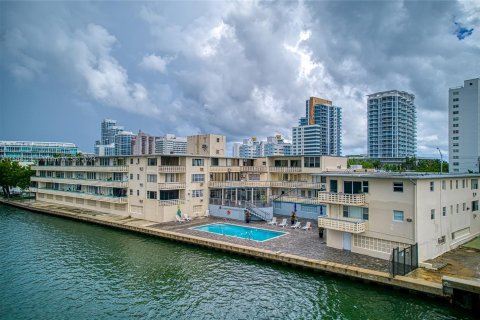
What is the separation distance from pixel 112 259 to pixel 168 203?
14.6m

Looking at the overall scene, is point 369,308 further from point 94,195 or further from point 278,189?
point 94,195

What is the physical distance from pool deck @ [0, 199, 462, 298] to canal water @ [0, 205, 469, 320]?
2.20 feet

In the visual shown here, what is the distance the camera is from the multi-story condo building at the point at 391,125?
151375 mm

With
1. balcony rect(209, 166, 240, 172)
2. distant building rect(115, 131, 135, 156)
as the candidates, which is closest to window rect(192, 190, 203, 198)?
balcony rect(209, 166, 240, 172)

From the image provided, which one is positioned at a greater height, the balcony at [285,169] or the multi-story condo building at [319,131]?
the multi-story condo building at [319,131]

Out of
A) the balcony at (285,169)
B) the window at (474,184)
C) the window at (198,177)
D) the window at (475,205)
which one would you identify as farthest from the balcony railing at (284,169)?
the window at (475,205)

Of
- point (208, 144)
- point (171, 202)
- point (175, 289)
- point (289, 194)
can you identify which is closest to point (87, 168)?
point (171, 202)

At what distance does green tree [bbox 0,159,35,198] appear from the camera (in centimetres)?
7038

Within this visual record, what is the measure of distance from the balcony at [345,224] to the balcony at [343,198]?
152 cm

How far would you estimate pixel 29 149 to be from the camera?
536 ft

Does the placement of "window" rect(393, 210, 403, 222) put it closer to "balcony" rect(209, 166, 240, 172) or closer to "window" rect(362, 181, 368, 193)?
"window" rect(362, 181, 368, 193)

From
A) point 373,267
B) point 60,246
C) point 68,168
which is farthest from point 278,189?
point 68,168

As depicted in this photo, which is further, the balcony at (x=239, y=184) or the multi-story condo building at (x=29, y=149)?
the multi-story condo building at (x=29, y=149)

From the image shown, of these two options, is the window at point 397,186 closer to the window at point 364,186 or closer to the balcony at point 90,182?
the window at point 364,186
